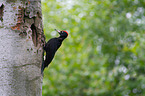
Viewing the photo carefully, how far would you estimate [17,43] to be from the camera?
2.40 meters

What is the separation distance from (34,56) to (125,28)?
5.13 meters

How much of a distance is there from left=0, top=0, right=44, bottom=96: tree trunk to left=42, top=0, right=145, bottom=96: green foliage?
362 centimetres

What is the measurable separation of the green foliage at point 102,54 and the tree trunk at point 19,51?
11.9 ft

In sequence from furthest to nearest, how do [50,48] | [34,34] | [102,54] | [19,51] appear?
[102,54] < [50,48] < [34,34] < [19,51]

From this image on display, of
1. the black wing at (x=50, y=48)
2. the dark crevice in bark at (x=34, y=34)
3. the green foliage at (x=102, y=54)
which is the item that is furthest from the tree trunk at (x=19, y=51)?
the green foliage at (x=102, y=54)

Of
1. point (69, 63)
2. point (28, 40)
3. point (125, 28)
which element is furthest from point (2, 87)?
point (69, 63)

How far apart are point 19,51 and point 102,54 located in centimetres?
532

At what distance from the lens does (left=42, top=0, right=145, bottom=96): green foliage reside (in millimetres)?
6621

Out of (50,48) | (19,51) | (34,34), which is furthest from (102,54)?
(19,51)

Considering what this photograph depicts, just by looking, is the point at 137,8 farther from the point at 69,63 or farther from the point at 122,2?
the point at 69,63

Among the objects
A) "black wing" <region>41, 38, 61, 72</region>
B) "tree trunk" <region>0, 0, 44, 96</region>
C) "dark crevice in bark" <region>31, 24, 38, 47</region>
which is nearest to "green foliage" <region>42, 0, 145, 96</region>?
"black wing" <region>41, 38, 61, 72</region>

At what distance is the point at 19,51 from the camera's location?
2.38 m

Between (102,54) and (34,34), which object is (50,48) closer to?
(34,34)

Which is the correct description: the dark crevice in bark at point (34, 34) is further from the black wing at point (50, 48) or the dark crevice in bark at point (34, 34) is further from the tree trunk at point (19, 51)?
the black wing at point (50, 48)
